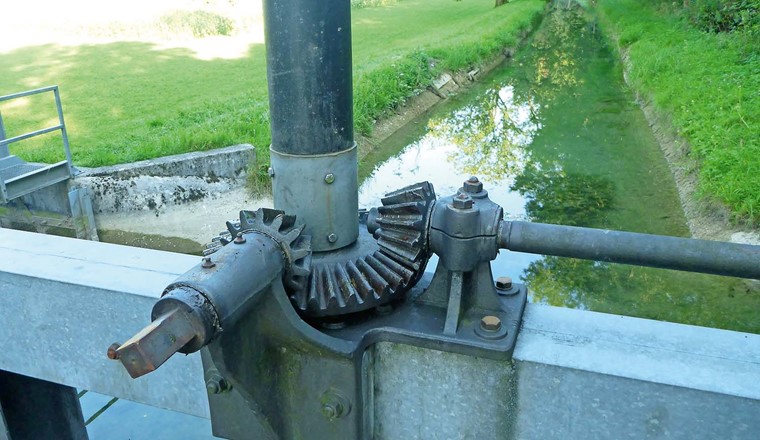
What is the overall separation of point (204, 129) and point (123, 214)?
1482 millimetres

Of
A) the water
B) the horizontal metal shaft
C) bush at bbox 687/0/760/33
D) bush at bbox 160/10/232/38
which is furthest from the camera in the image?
bush at bbox 160/10/232/38

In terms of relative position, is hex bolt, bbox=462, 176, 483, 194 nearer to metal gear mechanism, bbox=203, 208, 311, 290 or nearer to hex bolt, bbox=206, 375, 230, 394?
metal gear mechanism, bbox=203, 208, 311, 290

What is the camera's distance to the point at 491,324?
150 centimetres

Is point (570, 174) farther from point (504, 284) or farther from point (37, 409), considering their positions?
point (37, 409)

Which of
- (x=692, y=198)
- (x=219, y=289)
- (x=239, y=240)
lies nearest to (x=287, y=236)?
(x=239, y=240)

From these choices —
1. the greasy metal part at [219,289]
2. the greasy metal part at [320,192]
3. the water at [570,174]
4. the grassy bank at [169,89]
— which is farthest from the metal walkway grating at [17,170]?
the greasy metal part at [219,289]

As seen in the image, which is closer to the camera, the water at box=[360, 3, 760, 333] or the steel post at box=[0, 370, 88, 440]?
the steel post at box=[0, 370, 88, 440]

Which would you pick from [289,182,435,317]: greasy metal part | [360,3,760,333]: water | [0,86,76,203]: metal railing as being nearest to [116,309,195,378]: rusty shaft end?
[289,182,435,317]: greasy metal part

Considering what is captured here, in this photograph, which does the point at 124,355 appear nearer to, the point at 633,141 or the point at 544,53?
the point at 633,141

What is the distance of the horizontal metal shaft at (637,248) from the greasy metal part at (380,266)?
22cm

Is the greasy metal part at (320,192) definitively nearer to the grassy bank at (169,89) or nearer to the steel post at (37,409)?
the steel post at (37,409)

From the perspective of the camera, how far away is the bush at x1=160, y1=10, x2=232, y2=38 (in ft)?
52.4

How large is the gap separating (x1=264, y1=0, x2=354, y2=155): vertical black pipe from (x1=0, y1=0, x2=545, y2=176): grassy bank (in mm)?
5176

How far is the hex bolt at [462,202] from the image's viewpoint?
4.87 feet
